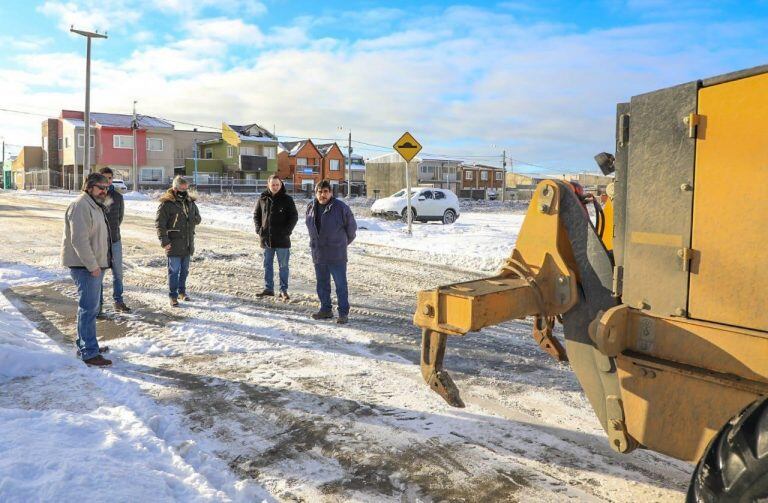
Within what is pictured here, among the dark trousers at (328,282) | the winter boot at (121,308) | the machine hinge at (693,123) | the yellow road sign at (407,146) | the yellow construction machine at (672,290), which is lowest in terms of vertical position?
the winter boot at (121,308)

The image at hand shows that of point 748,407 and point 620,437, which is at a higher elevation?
point 748,407

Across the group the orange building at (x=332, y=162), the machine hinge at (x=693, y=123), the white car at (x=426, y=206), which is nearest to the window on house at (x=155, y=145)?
the orange building at (x=332, y=162)

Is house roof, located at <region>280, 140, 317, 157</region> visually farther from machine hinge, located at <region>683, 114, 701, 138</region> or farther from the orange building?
machine hinge, located at <region>683, 114, 701, 138</region>

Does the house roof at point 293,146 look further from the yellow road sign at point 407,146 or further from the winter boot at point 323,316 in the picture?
the winter boot at point 323,316

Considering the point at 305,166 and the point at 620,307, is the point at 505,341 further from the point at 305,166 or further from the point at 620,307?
the point at 305,166

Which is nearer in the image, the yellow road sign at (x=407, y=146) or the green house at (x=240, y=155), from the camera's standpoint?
the yellow road sign at (x=407, y=146)

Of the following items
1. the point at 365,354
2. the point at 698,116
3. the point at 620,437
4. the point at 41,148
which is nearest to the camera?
the point at 698,116

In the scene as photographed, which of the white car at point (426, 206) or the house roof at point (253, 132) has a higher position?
the house roof at point (253, 132)

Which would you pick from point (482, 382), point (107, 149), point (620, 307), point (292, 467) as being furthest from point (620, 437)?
point (107, 149)

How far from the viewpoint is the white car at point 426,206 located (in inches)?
937

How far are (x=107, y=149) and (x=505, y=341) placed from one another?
2162 inches

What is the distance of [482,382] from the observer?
474cm

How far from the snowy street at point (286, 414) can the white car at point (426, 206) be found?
631 inches

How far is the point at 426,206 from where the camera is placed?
23.9 metres
